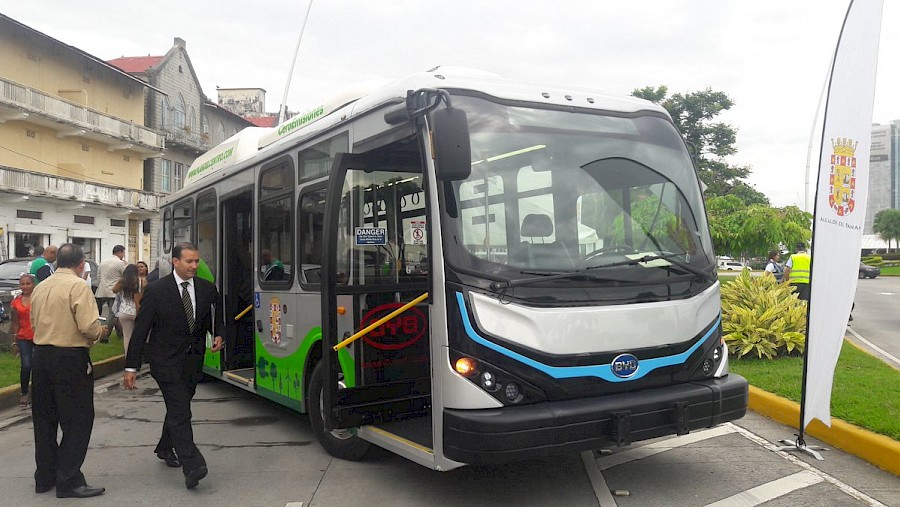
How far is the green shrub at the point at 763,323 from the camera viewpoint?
9.98m

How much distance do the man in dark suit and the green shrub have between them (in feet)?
23.3

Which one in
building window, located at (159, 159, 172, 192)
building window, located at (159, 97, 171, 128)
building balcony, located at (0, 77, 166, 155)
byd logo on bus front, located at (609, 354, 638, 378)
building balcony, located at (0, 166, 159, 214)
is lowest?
byd logo on bus front, located at (609, 354, 638, 378)

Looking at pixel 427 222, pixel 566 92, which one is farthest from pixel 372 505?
pixel 566 92

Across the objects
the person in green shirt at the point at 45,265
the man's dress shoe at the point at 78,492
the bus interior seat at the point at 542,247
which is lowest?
the man's dress shoe at the point at 78,492

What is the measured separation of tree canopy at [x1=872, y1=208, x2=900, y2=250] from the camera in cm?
10362

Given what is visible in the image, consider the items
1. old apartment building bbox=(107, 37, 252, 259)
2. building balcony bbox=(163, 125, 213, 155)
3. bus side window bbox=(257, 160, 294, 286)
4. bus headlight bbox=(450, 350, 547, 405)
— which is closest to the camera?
bus headlight bbox=(450, 350, 547, 405)

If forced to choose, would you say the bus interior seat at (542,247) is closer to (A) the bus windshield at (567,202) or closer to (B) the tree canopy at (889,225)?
(A) the bus windshield at (567,202)

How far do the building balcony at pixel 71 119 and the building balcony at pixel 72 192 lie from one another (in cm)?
247

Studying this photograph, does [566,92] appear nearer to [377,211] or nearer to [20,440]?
[377,211]

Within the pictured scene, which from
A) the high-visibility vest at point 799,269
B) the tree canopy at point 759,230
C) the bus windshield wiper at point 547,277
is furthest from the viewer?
the tree canopy at point 759,230

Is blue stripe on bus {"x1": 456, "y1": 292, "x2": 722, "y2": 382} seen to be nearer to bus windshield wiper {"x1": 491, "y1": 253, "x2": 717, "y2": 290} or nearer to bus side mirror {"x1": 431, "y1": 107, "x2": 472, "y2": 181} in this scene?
bus windshield wiper {"x1": 491, "y1": 253, "x2": 717, "y2": 290}

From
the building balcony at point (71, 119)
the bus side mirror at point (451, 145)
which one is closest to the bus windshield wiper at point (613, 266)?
the bus side mirror at point (451, 145)

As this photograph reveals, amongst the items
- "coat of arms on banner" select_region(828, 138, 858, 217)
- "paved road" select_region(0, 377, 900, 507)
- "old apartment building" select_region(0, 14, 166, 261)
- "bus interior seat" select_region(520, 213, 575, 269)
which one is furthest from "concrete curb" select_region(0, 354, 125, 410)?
"old apartment building" select_region(0, 14, 166, 261)

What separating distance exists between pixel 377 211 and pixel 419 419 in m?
1.71
